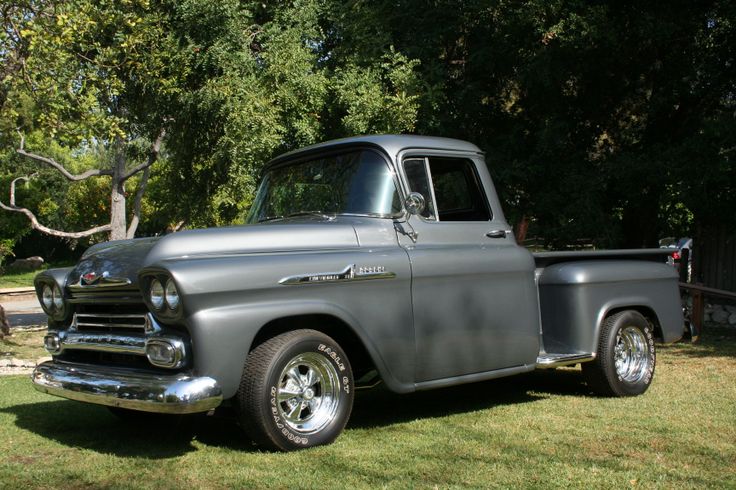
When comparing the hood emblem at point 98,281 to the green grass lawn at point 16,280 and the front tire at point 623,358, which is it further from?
the green grass lawn at point 16,280

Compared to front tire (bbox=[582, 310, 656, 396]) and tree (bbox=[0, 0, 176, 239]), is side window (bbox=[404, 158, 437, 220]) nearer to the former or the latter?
front tire (bbox=[582, 310, 656, 396])

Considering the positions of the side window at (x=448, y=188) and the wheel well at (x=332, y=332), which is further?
the side window at (x=448, y=188)

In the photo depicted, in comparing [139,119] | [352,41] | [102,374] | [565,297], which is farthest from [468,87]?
[102,374]

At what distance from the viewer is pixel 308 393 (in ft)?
17.1

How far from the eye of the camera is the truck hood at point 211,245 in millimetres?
4969

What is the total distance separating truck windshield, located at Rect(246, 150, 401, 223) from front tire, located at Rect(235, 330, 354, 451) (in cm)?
110

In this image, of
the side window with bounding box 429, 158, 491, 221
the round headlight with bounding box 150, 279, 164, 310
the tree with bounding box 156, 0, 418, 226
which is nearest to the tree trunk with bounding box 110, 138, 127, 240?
the tree with bounding box 156, 0, 418, 226

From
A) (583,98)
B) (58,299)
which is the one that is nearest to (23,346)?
(58,299)

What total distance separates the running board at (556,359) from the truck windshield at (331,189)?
1.72m

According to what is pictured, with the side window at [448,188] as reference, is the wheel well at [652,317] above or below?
below

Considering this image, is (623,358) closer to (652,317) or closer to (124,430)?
(652,317)

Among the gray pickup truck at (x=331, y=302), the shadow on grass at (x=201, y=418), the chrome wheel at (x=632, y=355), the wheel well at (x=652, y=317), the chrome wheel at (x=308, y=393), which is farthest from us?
the wheel well at (x=652, y=317)

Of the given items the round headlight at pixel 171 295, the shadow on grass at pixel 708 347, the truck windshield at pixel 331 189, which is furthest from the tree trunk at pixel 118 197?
the round headlight at pixel 171 295

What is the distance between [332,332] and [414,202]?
1055mm
